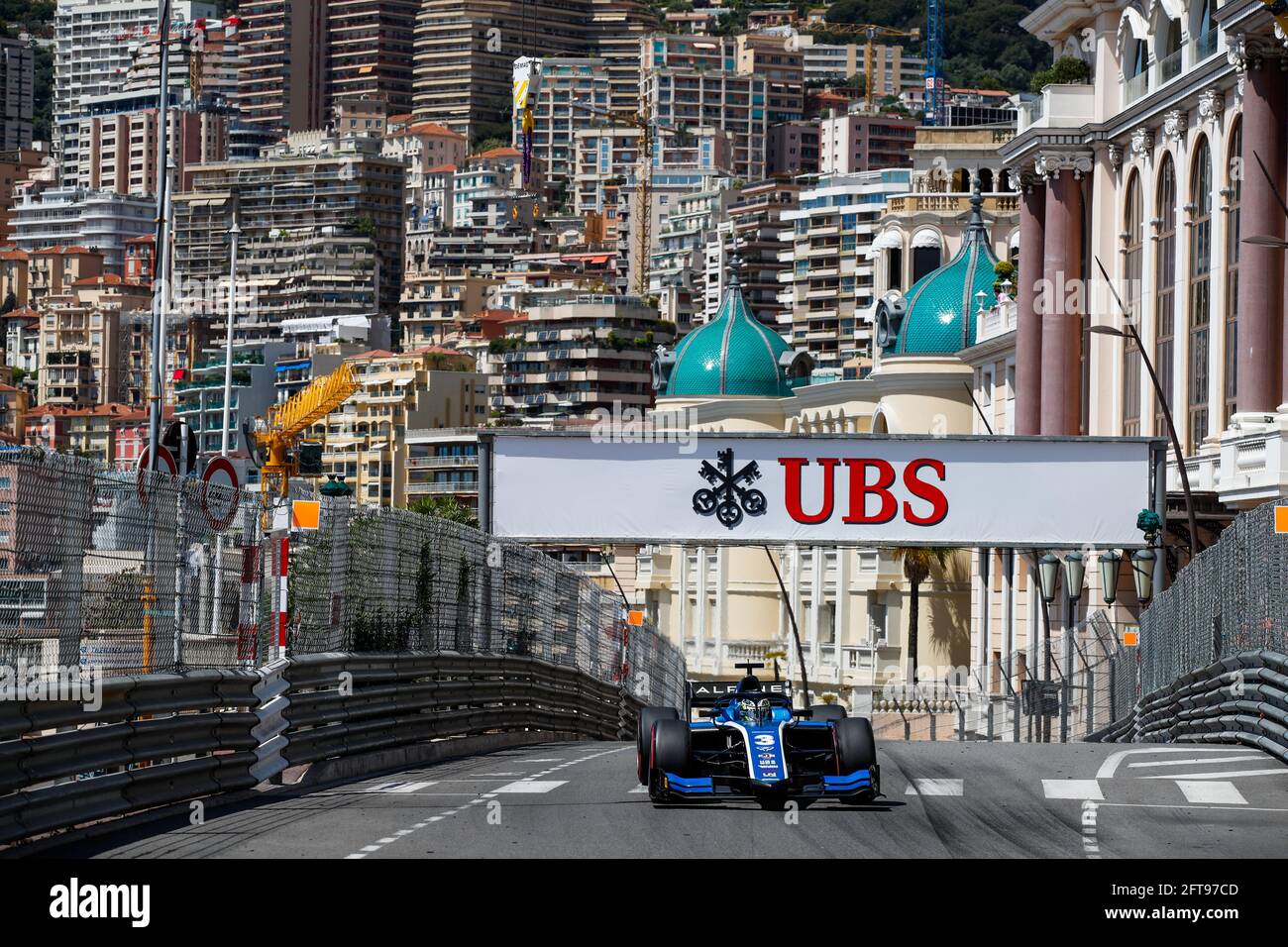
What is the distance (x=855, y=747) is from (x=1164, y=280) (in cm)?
3753

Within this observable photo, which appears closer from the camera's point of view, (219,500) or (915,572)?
(219,500)

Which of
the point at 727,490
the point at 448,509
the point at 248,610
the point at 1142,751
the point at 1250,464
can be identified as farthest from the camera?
the point at 448,509

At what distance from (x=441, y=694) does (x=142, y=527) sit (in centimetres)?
Result: 1035

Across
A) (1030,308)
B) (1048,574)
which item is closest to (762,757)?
(1048,574)

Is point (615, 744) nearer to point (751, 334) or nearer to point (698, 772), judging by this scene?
point (698, 772)

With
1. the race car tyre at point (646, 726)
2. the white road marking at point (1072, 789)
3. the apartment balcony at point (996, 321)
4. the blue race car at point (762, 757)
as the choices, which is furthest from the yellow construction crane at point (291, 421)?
the blue race car at point (762, 757)

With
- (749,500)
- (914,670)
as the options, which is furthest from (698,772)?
(914,670)

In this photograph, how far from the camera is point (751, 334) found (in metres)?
112

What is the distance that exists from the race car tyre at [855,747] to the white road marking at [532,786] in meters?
3.23

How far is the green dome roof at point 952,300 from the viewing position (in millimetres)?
88750

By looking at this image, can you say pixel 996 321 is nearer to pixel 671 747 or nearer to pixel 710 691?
pixel 710 691

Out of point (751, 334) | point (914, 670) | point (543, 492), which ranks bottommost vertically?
point (914, 670)

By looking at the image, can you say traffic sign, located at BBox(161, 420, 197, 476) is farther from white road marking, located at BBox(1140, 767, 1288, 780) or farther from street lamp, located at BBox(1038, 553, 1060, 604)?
street lamp, located at BBox(1038, 553, 1060, 604)

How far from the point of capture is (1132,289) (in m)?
59.7
